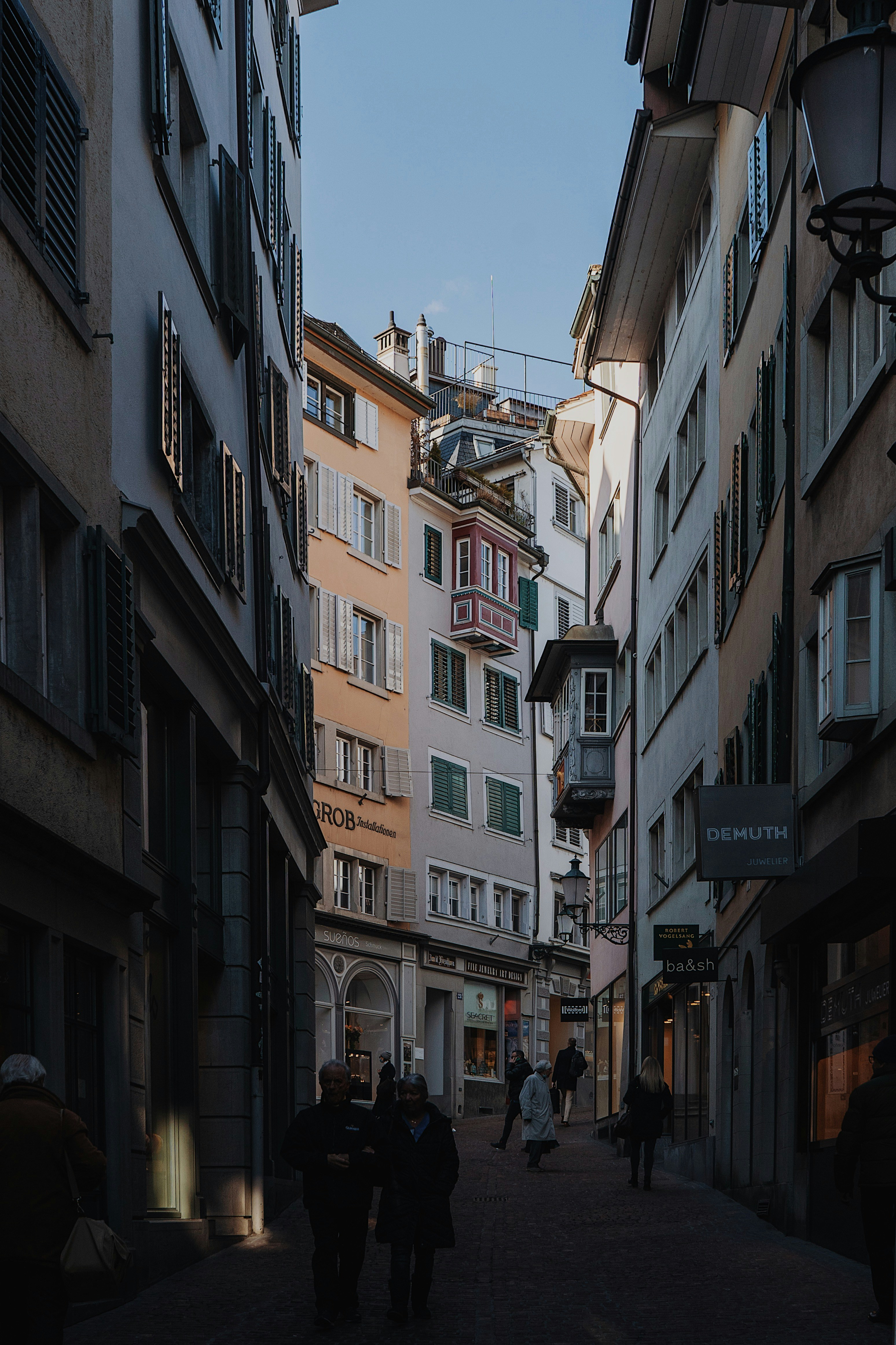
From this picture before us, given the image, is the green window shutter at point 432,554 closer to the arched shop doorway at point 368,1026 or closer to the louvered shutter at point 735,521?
the arched shop doorway at point 368,1026

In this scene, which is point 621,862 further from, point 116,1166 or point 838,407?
point 116,1166

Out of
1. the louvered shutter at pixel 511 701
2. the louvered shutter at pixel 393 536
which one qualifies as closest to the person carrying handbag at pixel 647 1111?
the louvered shutter at pixel 393 536

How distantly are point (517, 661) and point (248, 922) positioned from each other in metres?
39.1

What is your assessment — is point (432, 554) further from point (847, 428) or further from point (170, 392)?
point (847, 428)

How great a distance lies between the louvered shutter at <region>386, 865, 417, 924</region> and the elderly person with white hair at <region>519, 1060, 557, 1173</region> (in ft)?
68.0

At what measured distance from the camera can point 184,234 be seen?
1648 cm

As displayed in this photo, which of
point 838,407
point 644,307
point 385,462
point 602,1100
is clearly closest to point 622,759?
point 602,1100

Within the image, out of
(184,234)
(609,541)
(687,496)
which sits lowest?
(687,496)

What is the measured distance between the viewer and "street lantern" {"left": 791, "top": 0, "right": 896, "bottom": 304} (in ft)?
19.6

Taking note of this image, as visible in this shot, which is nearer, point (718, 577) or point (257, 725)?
point (257, 725)

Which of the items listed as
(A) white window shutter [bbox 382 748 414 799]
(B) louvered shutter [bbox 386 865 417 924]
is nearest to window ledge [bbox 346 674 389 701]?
(A) white window shutter [bbox 382 748 414 799]

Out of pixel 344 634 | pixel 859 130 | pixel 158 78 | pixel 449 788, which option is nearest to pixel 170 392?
pixel 158 78

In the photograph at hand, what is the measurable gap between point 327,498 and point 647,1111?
86.5ft

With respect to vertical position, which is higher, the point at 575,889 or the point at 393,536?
the point at 393,536
